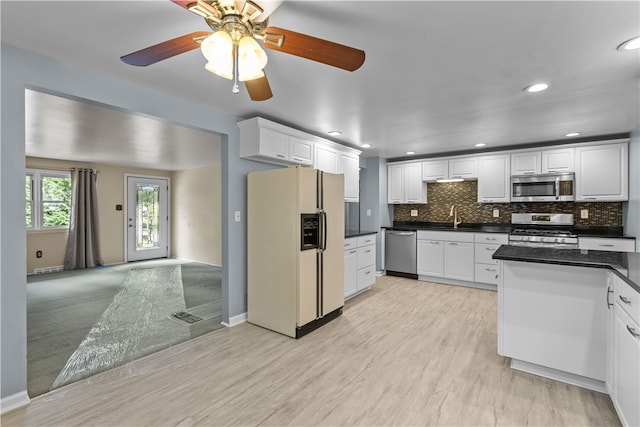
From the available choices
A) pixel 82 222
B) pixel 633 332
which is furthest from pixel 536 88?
pixel 82 222

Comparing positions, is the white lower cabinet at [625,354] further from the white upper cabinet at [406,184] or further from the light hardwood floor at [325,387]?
the white upper cabinet at [406,184]

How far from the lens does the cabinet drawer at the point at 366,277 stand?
4395 millimetres

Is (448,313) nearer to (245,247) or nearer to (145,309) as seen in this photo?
(245,247)

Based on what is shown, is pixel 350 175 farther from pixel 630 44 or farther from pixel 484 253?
pixel 630 44

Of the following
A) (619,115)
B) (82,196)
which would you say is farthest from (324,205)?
(82,196)

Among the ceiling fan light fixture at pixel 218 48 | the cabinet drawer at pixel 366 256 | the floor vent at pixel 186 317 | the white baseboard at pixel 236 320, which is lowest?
the floor vent at pixel 186 317

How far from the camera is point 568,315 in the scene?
2182 millimetres

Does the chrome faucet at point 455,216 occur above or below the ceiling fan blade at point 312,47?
below

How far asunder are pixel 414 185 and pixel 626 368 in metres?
4.25

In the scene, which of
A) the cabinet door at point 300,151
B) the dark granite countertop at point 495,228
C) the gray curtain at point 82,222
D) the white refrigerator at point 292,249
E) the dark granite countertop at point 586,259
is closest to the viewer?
the dark granite countertop at point 586,259

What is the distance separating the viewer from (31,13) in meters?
1.61

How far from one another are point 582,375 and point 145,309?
4401 mm

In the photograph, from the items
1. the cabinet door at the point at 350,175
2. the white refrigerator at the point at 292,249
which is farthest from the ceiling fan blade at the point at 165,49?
the cabinet door at the point at 350,175

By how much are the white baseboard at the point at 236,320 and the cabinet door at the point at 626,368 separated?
3.07 m
